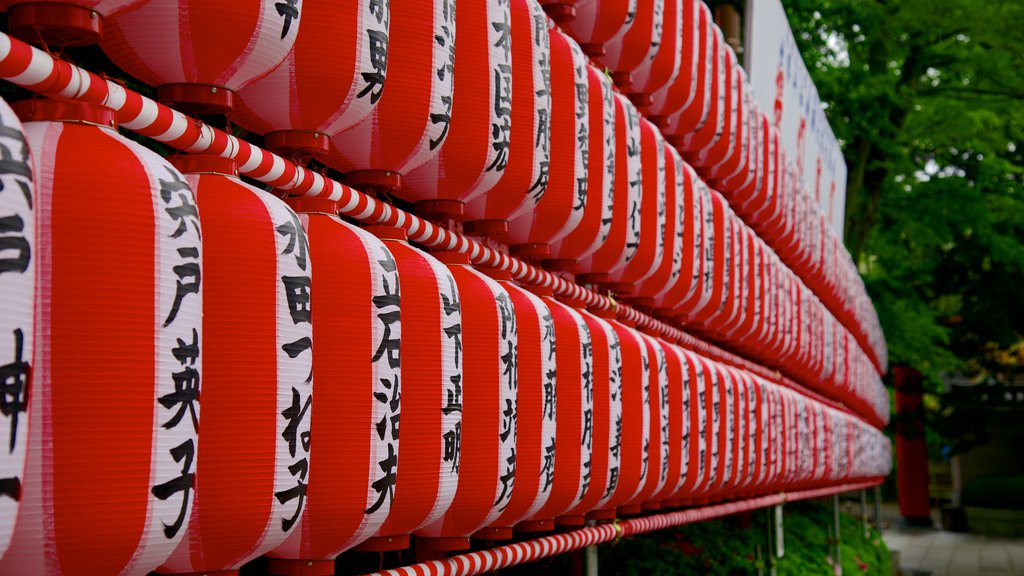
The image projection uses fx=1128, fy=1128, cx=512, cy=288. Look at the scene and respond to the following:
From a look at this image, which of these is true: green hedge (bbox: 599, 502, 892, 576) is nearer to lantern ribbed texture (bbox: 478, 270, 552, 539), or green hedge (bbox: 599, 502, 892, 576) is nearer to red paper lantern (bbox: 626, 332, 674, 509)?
red paper lantern (bbox: 626, 332, 674, 509)

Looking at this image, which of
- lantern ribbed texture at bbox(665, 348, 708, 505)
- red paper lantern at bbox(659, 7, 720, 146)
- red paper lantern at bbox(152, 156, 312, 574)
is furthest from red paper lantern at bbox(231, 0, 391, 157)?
red paper lantern at bbox(659, 7, 720, 146)

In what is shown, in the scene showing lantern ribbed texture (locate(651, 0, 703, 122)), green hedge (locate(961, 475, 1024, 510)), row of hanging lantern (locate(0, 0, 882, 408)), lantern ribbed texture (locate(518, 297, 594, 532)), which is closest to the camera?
row of hanging lantern (locate(0, 0, 882, 408))

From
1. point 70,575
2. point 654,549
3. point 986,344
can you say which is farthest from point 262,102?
point 986,344

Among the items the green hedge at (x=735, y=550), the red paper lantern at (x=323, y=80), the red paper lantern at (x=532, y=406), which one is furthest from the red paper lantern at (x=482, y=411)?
the green hedge at (x=735, y=550)

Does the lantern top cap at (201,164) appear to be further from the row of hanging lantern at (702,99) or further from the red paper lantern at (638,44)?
the red paper lantern at (638,44)

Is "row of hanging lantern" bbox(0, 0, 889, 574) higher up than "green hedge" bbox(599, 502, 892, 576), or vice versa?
"row of hanging lantern" bbox(0, 0, 889, 574)

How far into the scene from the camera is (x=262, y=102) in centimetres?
186

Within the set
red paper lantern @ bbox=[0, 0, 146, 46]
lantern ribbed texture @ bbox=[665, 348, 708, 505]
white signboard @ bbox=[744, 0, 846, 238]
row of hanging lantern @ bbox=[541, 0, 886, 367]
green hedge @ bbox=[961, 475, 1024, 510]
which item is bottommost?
green hedge @ bbox=[961, 475, 1024, 510]

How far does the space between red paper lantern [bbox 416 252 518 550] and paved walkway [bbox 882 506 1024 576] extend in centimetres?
1314

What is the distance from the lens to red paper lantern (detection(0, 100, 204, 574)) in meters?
1.27

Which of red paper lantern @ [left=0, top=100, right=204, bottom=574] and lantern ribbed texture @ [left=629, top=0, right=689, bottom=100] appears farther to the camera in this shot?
lantern ribbed texture @ [left=629, top=0, right=689, bottom=100]

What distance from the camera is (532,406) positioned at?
2641 mm

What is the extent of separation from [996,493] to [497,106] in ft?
71.7

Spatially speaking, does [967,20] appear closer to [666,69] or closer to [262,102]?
[666,69]
